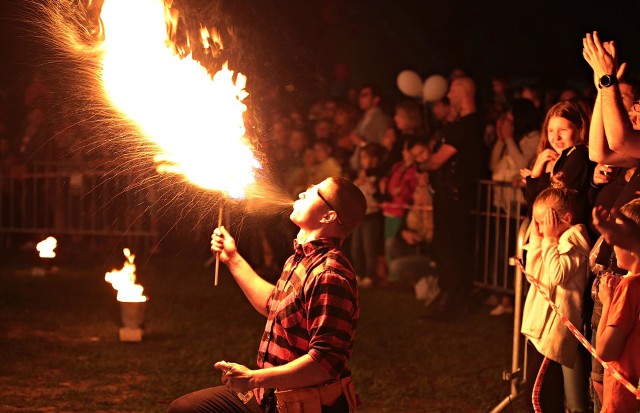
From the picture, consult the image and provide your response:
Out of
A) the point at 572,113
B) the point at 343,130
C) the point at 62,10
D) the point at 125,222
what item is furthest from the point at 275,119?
the point at 572,113

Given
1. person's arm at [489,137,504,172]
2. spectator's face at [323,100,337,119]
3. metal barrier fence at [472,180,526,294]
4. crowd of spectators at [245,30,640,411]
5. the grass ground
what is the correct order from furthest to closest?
spectator's face at [323,100,337,119], person's arm at [489,137,504,172], metal barrier fence at [472,180,526,294], the grass ground, crowd of spectators at [245,30,640,411]

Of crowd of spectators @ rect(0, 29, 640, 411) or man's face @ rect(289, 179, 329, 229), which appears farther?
crowd of spectators @ rect(0, 29, 640, 411)

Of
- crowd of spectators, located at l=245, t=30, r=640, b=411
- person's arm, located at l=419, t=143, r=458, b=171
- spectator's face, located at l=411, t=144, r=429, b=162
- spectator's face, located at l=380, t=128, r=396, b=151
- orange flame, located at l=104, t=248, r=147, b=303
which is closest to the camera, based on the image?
crowd of spectators, located at l=245, t=30, r=640, b=411

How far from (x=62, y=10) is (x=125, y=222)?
26.3 ft

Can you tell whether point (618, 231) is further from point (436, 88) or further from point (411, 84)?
point (411, 84)

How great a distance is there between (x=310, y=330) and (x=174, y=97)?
1997 millimetres

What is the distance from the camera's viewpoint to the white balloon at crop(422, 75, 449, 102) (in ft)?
45.0

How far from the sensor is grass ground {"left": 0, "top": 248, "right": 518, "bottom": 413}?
7.18 metres

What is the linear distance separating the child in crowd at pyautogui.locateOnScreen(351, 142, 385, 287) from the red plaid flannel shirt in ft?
24.1

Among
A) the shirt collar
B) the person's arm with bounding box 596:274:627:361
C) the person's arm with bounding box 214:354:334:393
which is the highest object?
the shirt collar

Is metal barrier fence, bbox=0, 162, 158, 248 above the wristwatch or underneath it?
underneath

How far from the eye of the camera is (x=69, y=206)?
14477mm

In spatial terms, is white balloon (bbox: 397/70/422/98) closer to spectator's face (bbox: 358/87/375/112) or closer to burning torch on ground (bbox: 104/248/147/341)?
spectator's face (bbox: 358/87/375/112)

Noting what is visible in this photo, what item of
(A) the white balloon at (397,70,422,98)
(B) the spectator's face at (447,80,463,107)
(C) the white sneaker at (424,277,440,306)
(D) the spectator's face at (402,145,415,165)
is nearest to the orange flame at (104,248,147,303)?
(C) the white sneaker at (424,277,440,306)
